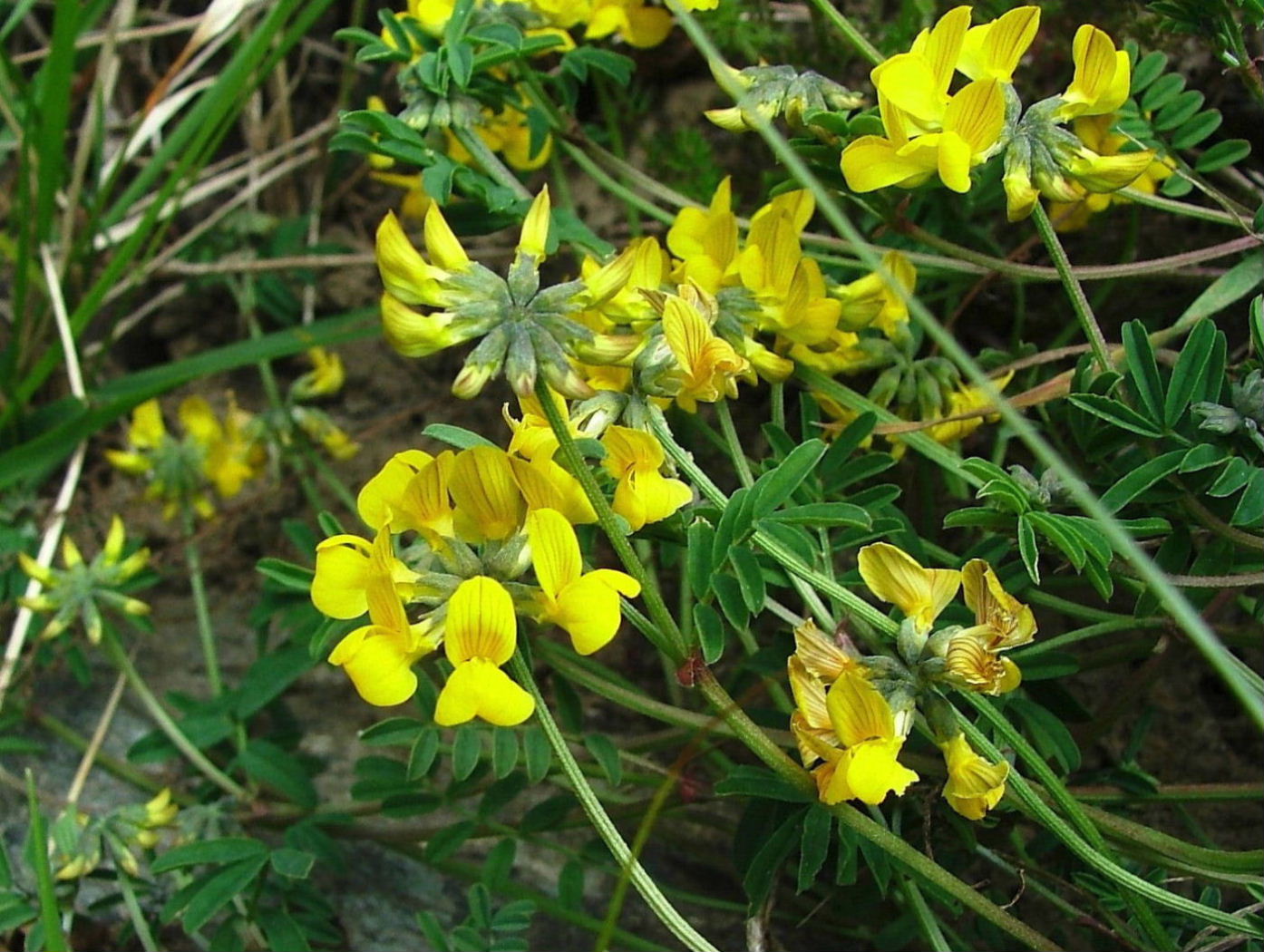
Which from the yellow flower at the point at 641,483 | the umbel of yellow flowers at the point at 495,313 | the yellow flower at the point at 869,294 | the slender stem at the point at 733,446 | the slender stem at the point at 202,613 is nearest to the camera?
the umbel of yellow flowers at the point at 495,313

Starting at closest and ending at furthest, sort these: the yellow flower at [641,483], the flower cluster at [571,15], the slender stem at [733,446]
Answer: the yellow flower at [641,483]
the slender stem at [733,446]
the flower cluster at [571,15]

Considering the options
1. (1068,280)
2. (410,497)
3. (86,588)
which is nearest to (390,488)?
(410,497)

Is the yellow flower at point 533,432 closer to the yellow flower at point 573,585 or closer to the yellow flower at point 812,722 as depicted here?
the yellow flower at point 573,585

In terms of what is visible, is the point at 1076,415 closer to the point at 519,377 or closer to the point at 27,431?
the point at 519,377

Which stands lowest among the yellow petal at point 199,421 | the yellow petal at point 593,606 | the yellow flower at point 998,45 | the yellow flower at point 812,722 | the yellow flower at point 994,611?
the yellow petal at point 199,421

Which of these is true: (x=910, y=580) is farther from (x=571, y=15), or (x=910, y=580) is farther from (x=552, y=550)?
(x=571, y=15)

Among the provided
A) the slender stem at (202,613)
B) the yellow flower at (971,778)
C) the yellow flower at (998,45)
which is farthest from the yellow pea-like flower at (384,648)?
the slender stem at (202,613)
